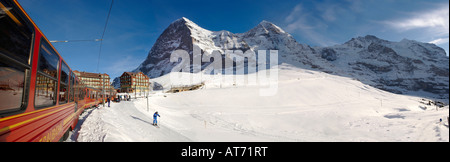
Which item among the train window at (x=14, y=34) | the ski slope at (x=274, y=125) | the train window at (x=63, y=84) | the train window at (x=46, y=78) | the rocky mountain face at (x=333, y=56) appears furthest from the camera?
the rocky mountain face at (x=333, y=56)

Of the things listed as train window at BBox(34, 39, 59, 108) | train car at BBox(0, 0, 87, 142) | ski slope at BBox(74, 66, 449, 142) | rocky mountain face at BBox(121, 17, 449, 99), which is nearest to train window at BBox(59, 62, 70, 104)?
train window at BBox(34, 39, 59, 108)

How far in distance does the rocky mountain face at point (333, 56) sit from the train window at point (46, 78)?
110610 millimetres

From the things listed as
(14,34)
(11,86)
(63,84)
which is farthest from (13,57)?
(63,84)

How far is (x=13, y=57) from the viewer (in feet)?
8.58

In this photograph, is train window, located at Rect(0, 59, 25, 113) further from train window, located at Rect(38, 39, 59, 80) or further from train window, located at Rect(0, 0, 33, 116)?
train window, located at Rect(38, 39, 59, 80)

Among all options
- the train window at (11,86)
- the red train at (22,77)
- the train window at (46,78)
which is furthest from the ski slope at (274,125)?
the train window at (11,86)

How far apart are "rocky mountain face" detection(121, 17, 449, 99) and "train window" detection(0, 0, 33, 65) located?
112 m

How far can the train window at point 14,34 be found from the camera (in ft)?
7.90

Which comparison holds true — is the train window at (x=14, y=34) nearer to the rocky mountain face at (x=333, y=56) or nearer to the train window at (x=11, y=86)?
the train window at (x=11, y=86)

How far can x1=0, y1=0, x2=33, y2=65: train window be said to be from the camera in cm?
241

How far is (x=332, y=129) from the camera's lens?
1310 cm
